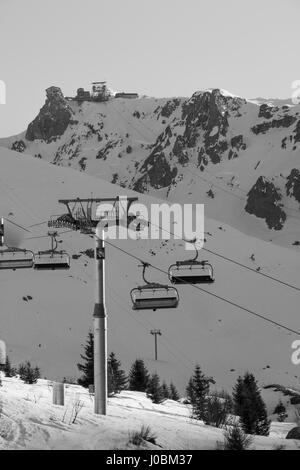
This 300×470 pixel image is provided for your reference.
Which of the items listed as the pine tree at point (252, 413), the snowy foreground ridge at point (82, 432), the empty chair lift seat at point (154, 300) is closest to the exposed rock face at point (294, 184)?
the pine tree at point (252, 413)

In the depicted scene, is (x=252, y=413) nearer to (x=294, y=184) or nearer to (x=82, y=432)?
(x=82, y=432)

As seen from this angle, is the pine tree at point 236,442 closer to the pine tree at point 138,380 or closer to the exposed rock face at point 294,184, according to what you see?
the pine tree at point 138,380

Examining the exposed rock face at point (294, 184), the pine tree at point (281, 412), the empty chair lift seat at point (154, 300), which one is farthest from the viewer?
the exposed rock face at point (294, 184)

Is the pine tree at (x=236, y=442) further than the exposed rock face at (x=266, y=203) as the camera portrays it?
No

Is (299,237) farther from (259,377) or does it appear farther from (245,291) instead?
(259,377)

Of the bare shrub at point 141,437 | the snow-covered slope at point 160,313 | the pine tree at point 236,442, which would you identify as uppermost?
the bare shrub at point 141,437

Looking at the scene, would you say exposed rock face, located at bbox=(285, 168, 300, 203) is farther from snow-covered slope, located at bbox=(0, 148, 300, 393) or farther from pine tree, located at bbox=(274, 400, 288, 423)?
pine tree, located at bbox=(274, 400, 288, 423)

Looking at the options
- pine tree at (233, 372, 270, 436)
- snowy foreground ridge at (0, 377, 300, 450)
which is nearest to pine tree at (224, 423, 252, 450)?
snowy foreground ridge at (0, 377, 300, 450)
